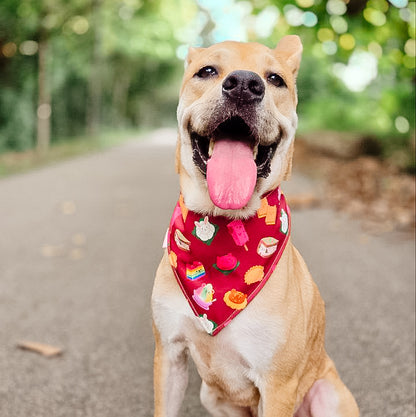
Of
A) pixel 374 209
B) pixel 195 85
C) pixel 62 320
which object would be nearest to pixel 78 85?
pixel 374 209

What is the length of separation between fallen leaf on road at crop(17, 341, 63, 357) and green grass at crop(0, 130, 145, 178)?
10.2 meters

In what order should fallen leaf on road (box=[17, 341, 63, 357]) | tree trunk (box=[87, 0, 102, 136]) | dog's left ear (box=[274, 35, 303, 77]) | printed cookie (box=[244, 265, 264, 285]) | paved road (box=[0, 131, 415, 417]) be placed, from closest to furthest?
printed cookie (box=[244, 265, 264, 285]) → dog's left ear (box=[274, 35, 303, 77]) → paved road (box=[0, 131, 415, 417]) → fallen leaf on road (box=[17, 341, 63, 357]) → tree trunk (box=[87, 0, 102, 136])

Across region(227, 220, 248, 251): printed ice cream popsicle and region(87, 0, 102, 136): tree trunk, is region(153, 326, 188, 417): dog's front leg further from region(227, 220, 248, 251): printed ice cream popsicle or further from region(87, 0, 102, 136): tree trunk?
region(87, 0, 102, 136): tree trunk

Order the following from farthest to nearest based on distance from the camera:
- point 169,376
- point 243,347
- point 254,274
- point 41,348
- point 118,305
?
point 118,305, point 41,348, point 169,376, point 254,274, point 243,347

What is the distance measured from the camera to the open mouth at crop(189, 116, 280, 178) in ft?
8.14

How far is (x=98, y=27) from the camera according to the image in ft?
80.9

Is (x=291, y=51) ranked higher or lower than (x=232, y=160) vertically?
higher

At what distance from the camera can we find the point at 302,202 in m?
9.60

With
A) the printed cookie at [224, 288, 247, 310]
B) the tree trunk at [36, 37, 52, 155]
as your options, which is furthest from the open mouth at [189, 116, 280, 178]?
the tree trunk at [36, 37, 52, 155]

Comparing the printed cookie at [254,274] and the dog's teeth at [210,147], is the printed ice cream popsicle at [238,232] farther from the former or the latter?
the dog's teeth at [210,147]

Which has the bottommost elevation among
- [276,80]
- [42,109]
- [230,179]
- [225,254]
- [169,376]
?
[42,109]

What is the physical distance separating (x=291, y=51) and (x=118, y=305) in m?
3.04

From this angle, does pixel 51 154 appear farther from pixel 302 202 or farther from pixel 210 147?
pixel 210 147

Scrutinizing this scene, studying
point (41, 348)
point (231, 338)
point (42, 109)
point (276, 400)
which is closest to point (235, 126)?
point (231, 338)
